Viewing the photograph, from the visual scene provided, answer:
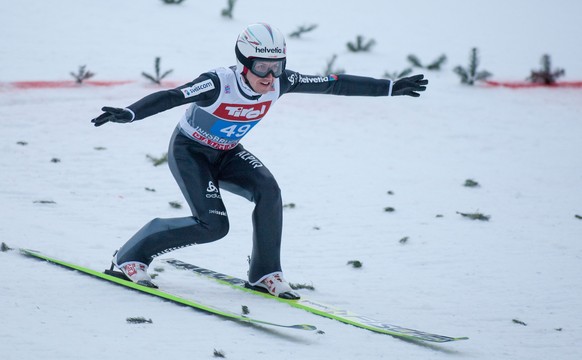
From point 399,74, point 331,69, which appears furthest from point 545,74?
point 331,69

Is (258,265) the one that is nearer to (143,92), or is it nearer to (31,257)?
(31,257)

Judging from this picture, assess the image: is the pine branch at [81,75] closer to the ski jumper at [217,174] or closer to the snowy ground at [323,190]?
the snowy ground at [323,190]

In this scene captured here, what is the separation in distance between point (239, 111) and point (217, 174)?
19.6 inches

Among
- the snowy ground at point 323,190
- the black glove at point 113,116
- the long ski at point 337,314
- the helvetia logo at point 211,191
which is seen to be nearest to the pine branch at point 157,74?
the snowy ground at point 323,190

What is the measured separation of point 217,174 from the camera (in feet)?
21.0

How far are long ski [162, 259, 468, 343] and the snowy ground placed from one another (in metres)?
0.08

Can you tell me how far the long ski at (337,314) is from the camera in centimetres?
551

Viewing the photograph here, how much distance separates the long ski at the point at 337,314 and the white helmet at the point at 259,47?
145 centimetres

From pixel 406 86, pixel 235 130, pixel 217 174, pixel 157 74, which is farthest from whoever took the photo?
pixel 157 74

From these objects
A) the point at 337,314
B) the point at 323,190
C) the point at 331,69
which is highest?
the point at 331,69

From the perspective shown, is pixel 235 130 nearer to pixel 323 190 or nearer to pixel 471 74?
pixel 323 190

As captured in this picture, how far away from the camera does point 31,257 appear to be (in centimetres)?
668

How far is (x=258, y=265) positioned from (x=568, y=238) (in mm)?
3137

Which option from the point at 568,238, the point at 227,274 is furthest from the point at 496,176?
the point at 227,274
